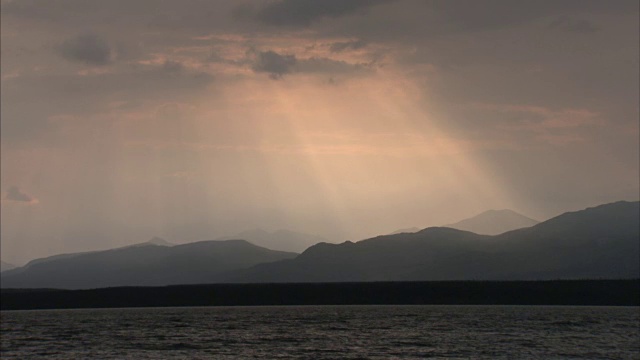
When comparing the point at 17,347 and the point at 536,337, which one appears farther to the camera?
the point at 536,337

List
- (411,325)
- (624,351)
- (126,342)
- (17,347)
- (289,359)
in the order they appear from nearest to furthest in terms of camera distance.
Answer: 1. (289,359)
2. (624,351)
3. (17,347)
4. (126,342)
5. (411,325)

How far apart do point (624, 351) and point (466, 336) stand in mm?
26146

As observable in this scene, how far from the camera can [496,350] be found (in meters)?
91.1

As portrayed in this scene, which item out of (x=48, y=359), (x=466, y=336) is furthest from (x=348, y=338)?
(x=48, y=359)

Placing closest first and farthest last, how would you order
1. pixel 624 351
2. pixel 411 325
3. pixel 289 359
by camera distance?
pixel 289 359
pixel 624 351
pixel 411 325

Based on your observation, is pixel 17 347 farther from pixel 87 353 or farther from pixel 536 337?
pixel 536 337

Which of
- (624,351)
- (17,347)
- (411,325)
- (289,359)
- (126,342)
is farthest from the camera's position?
(411,325)

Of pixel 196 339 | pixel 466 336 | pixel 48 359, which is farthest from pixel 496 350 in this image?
pixel 48 359

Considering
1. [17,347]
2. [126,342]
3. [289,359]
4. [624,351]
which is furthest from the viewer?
[126,342]

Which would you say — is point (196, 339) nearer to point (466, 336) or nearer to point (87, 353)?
point (87, 353)

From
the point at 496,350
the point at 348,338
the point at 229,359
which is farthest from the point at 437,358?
the point at 348,338

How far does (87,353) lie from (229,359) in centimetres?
1840

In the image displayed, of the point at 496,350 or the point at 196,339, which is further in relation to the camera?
the point at 196,339

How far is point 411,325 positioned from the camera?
13988 cm
